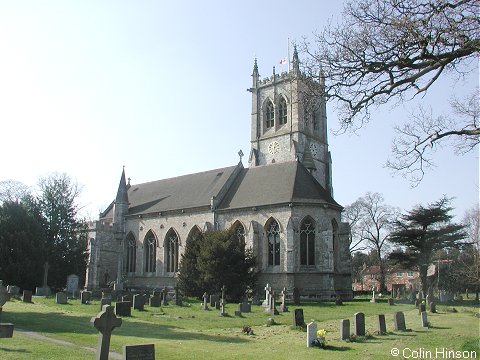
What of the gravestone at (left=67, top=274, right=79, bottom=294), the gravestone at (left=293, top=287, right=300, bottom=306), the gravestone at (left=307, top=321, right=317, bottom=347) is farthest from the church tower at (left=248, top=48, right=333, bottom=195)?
the gravestone at (left=307, top=321, right=317, bottom=347)

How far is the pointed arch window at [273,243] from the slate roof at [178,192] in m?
6.07

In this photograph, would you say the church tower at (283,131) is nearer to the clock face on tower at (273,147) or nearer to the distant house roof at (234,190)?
the clock face on tower at (273,147)

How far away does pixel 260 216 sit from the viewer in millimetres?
34219

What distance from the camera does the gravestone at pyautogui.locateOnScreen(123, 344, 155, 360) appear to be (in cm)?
772

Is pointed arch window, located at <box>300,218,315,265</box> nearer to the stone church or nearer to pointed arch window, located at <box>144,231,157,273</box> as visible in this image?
the stone church

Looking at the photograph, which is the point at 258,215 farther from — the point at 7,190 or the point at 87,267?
the point at 7,190

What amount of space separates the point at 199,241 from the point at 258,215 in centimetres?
494

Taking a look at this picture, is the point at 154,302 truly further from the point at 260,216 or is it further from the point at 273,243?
the point at 260,216

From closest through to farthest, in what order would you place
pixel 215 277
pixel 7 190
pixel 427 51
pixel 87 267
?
pixel 427 51 → pixel 215 277 → pixel 87 267 → pixel 7 190

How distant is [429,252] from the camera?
1499 inches

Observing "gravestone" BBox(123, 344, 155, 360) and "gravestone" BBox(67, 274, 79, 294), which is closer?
"gravestone" BBox(123, 344, 155, 360)

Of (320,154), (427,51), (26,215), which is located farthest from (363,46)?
(320,154)

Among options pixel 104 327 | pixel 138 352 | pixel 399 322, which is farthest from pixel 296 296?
pixel 138 352

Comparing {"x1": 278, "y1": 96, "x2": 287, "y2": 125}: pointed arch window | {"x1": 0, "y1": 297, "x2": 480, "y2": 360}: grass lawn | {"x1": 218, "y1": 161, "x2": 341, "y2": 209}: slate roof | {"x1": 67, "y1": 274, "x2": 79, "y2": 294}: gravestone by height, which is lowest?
{"x1": 0, "y1": 297, "x2": 480, "y2": 360}: grass lawn
